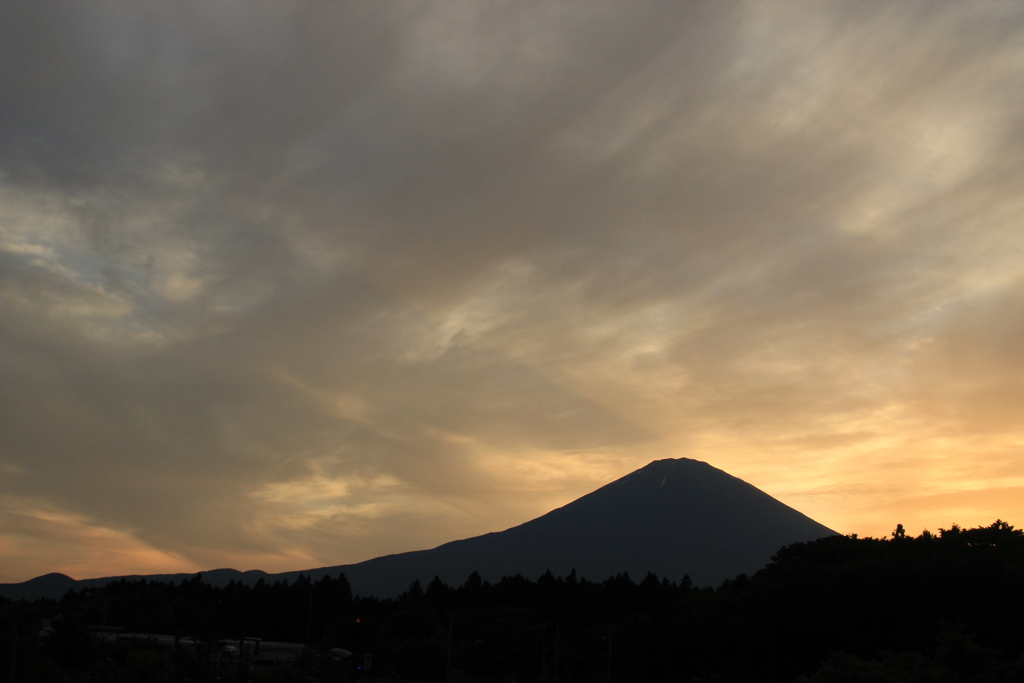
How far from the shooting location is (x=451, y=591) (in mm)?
122062

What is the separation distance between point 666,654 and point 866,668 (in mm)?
39953

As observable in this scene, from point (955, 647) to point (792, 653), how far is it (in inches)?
1134

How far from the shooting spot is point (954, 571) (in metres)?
55.9

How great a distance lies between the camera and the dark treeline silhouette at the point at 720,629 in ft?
146

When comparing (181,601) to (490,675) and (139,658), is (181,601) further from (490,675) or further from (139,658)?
(139,658)

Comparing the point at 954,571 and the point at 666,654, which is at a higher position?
the point at 954,571

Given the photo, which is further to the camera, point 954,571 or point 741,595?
point 741,595

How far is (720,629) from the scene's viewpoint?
7056 cm

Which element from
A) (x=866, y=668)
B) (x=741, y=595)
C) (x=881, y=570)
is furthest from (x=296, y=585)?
(x=866, y=668)

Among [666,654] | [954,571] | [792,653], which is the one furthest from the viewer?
[666,654]

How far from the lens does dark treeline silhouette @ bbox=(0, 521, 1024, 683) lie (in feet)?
146

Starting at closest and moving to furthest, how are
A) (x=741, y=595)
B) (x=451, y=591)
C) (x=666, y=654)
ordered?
1. (x=741, y=595)
2. (x=666, y=654)
3. (x=451, y=591)

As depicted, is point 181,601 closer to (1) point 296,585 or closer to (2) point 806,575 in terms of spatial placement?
(1) point 296,585

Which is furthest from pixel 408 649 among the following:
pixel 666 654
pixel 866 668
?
pixel 866 668
